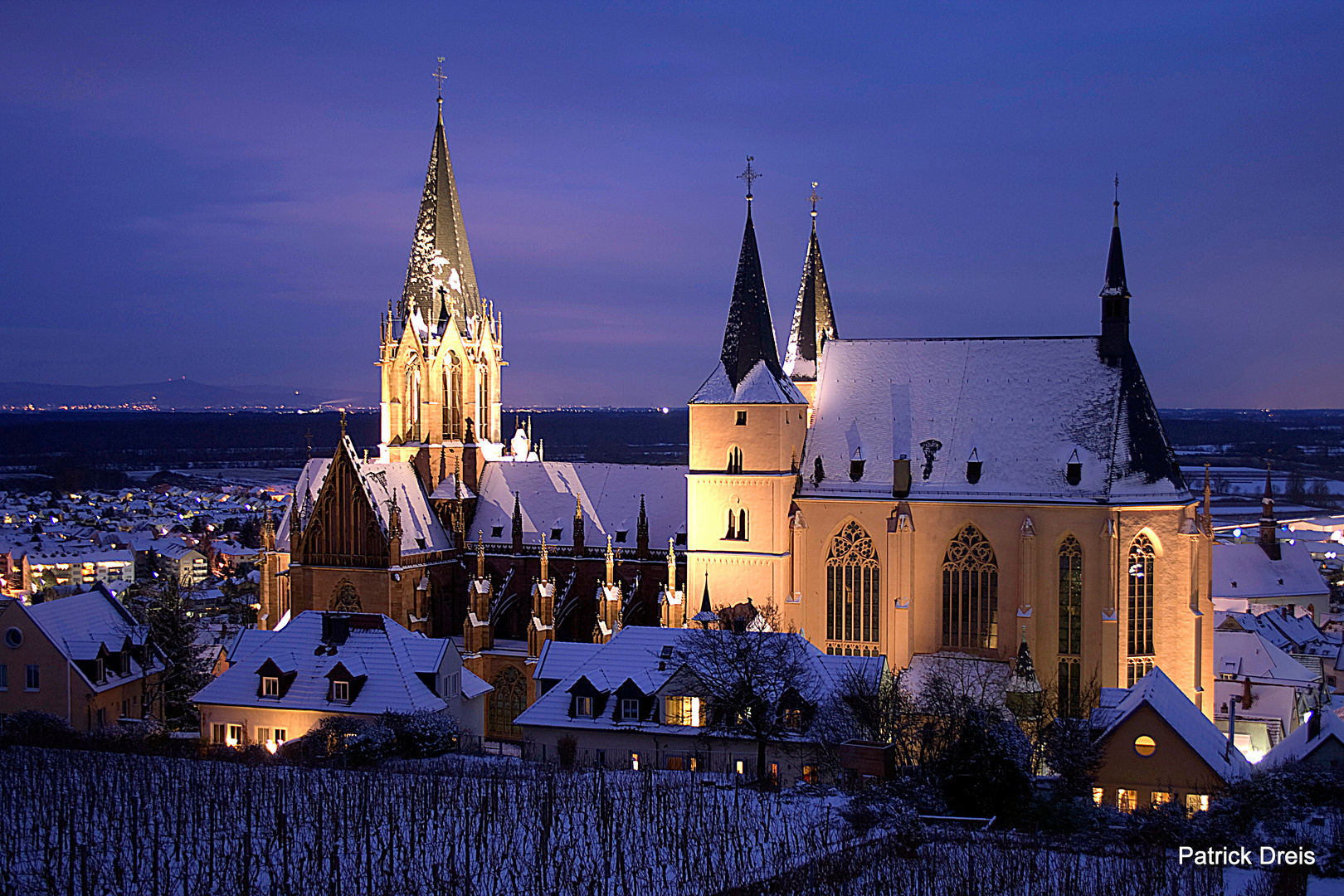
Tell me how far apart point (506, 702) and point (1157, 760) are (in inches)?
1226

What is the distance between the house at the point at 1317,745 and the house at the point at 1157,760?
2683 millimetres

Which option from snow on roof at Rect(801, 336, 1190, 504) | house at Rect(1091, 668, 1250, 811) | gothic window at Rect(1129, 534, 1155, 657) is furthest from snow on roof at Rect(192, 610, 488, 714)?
gothic window at Rect(1129, 534, 1155, 657)

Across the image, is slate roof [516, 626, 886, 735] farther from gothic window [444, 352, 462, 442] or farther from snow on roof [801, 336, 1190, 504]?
gothic window [444, 352, 462, 442]

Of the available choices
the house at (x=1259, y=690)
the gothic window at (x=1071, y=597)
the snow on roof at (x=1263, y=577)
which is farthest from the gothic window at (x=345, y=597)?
the snow on roof at (x=1263, y=577)

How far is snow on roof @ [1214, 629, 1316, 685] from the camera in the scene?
72.4 meters

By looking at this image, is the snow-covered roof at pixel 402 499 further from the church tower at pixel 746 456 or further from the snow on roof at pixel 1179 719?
the snow on roof at pixel 1179 719

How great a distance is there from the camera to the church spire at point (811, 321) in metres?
64.2

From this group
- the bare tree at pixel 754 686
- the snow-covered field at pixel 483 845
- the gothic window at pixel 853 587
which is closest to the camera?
the snow-covered field at pixel 483 845

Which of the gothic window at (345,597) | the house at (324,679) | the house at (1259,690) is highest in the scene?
the gothic window at (345,597)

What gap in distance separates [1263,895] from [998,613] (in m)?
31.1

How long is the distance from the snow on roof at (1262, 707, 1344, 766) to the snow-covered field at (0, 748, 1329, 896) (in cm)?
1851

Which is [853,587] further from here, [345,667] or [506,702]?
[345,667]

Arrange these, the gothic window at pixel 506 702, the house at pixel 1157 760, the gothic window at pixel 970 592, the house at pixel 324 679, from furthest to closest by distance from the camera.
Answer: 1. the gothic window at pixel 506 702
2. the gothic window at pixel 970 592
3. the house at pixel 324 679
4. the house at pixel 1157 760

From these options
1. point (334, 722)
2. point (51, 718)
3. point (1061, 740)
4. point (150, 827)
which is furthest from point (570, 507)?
point (150, 827)
